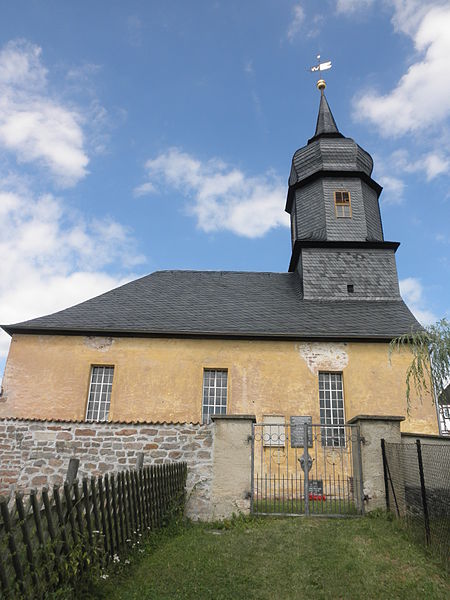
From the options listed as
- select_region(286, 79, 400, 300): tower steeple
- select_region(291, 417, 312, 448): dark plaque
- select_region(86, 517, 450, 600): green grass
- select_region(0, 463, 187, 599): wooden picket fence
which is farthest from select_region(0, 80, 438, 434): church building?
select_region(0, 463, 187, 599): wooden picket fence

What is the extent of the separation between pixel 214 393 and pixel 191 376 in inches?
35.5

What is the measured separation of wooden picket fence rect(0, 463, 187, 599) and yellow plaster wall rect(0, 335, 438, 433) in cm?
701

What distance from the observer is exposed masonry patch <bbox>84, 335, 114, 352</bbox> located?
14195mm

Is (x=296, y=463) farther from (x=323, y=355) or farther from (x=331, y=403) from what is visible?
(x=323, y=355)

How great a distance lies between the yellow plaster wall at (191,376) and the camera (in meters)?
13.4

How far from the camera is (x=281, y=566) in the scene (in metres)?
5.67

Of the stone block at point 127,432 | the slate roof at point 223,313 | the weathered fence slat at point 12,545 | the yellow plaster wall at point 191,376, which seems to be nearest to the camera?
the weathered fence slat at point 12,545

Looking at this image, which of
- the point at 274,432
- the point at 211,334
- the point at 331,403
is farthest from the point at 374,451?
the point at 211,334

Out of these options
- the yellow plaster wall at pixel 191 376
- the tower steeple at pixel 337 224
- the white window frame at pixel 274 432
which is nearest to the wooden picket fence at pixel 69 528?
the white window frame at pixel 274 432

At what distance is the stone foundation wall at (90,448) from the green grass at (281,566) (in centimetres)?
168

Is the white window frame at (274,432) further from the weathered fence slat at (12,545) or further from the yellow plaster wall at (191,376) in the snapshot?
the weathered fence slat at (12,545)

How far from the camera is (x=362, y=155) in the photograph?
19453 mm

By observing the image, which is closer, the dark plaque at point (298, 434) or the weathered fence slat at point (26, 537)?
the weathered fence slat at point (26, 537)

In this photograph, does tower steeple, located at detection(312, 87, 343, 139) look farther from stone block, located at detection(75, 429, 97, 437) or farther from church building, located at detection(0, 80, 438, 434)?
stone block, located at detection(75, 429, 97, 437)
